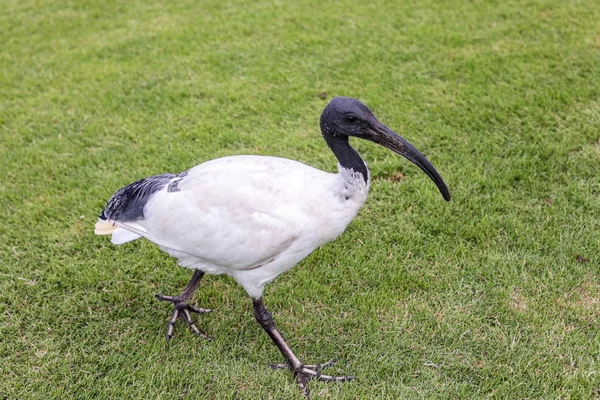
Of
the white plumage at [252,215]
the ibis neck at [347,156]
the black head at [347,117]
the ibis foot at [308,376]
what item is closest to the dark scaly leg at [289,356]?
the ibis foot at [308,376]

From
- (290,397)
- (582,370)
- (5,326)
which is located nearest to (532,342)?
(582,370)

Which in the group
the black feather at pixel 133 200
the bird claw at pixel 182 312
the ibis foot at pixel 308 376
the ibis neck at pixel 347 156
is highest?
the ibis neck at pixel 347 156

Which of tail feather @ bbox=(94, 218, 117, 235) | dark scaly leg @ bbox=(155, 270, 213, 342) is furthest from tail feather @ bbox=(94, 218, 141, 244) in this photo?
dark scaly leg @ bbox=(155, 270, 213, 342)

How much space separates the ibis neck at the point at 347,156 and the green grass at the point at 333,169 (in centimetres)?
110

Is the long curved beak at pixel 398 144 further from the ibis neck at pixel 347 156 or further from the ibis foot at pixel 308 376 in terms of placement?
the ibis foot at pixel 308 376

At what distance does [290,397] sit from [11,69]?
5521mm

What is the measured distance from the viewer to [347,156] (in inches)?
121

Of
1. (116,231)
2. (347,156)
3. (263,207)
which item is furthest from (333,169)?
(116,231)

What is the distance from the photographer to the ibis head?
2975mm

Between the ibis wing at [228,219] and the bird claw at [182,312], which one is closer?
the ibis wing at [228,219]

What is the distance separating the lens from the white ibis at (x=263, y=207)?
2979mm

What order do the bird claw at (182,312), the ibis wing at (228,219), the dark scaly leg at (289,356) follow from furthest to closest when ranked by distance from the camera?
1. the bird claw at (182,312)
2. the dark scaly leg at (289,356)
3. the ibis wing at (228,219)

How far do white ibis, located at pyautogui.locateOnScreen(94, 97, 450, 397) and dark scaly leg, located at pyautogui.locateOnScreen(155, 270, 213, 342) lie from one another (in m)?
0.49

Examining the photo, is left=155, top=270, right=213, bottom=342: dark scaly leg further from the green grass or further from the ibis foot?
the ibis foot
